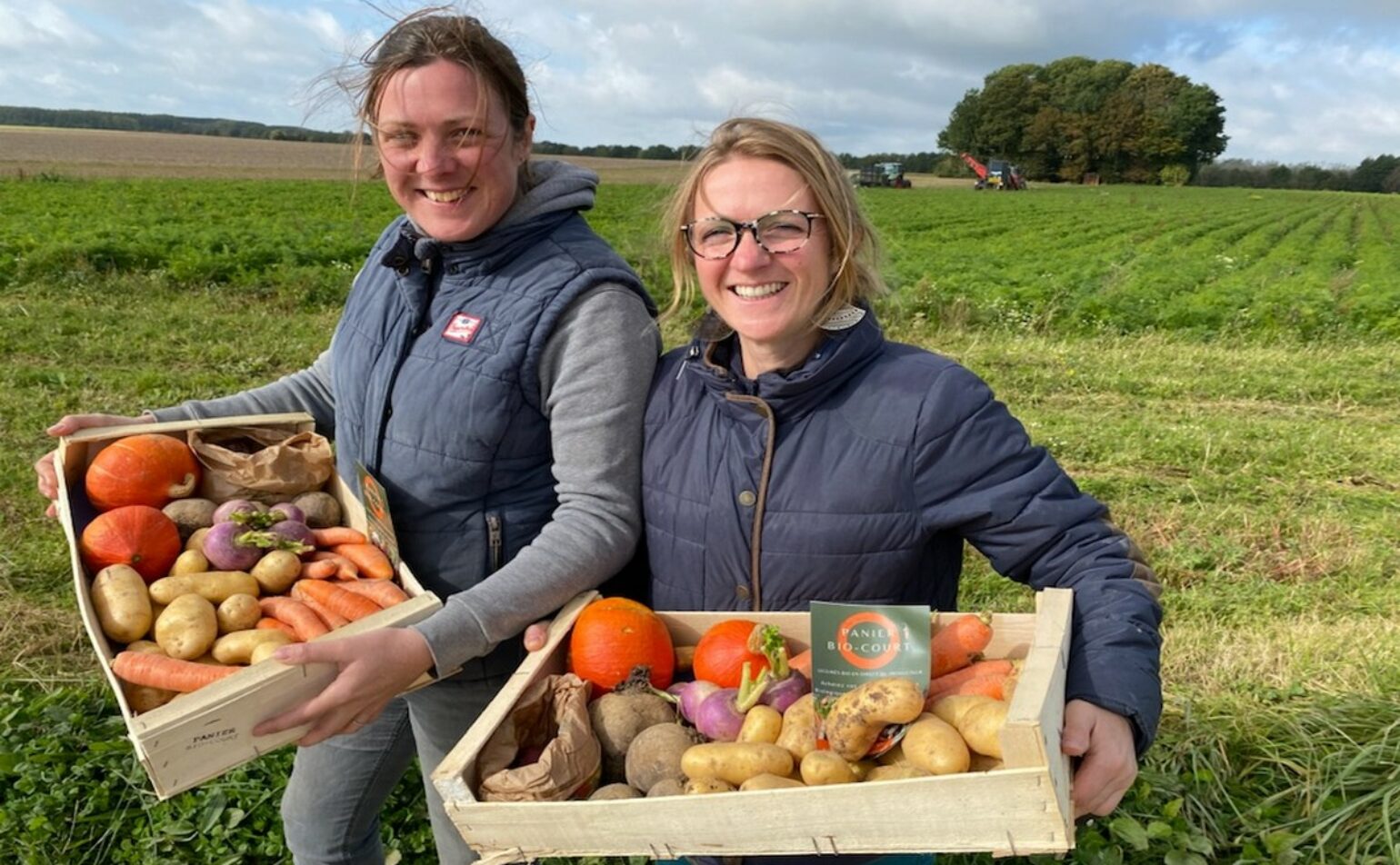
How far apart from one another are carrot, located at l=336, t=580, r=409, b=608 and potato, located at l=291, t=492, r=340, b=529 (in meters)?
0.35

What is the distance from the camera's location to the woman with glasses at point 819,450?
5.56 feet

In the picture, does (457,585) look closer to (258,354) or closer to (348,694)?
(348,694)

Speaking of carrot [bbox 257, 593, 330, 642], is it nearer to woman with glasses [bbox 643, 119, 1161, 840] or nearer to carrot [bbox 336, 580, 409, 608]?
carrot [bbox 336, 580, 409, 608]

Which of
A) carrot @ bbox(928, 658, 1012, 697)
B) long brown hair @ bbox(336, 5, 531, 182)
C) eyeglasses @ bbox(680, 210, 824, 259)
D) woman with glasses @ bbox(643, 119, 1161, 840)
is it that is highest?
long brown hair @ bbox(336, 5, 531, 182)

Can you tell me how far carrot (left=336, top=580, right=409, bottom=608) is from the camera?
6.28 feet

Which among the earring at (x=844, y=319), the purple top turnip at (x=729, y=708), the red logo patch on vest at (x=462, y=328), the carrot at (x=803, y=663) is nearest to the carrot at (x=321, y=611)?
the red logo patch on vest at (x=462, y=328)

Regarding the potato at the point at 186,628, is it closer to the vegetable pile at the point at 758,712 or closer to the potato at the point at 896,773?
the vegetable pile at the point at 758,712

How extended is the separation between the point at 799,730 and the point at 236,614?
108 cm

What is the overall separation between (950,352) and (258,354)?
6.41 metres

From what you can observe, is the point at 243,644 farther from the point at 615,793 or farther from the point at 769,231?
the point at 769,231

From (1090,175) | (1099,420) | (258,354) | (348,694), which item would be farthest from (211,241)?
(1090,175)

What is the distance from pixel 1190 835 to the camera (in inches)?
108

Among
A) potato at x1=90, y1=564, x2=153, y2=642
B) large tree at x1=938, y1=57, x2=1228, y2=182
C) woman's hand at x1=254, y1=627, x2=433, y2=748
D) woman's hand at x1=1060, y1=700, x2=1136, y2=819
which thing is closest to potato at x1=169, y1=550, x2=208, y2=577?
potato at x1=90, y1=564, x2=153, y2=642

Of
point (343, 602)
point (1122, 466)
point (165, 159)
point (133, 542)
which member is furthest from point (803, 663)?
point (165, 159)
